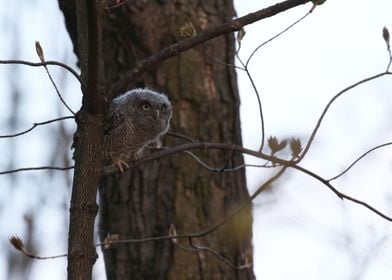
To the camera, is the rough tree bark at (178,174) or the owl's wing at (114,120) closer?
the rough tree bark at (178,174)

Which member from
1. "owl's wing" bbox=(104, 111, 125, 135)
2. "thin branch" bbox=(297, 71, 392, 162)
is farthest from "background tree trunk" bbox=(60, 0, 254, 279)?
"thin branch" bbox=(297, 71, 392, 162)

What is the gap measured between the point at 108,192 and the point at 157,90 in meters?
0.69

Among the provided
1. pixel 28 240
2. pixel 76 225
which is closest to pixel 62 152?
pixel 28 240

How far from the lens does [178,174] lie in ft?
15.6

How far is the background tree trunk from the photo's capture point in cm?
468

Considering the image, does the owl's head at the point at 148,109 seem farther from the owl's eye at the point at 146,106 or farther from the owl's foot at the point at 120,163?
the owl's foot at the point at 120,163

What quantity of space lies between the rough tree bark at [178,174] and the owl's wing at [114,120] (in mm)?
255

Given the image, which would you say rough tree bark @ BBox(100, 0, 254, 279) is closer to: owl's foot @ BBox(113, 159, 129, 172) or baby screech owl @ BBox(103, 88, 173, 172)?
baby screech owl @ BBox(103, 88, 173, 172)

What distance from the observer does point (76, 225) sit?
2721 millimetres

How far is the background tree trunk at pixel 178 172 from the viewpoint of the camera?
4680mm

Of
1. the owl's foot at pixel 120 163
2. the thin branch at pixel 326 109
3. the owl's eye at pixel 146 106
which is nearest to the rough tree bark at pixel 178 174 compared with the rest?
the owl's eye at pixel 146 106

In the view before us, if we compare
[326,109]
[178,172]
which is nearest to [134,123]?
[178,172]

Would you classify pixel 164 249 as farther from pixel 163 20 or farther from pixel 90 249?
→ pixel 90 249

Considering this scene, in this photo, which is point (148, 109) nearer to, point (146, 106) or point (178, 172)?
point (146, 106)
